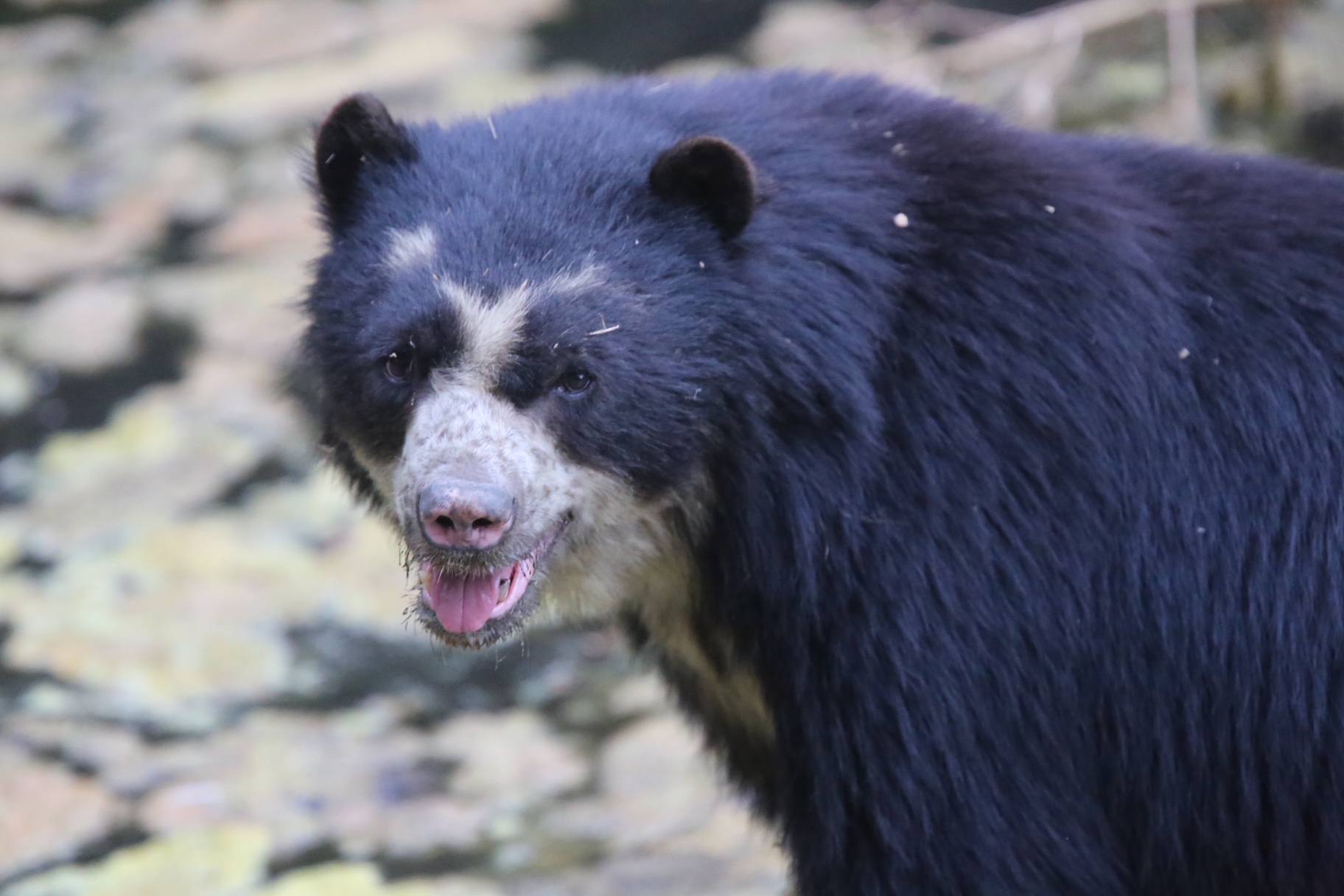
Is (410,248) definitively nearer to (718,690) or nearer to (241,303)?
(718,690)

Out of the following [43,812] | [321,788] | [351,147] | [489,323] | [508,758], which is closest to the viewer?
[489,323]

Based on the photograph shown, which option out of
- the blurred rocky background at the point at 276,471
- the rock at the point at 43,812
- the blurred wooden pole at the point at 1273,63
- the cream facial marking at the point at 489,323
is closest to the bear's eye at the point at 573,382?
the cream facial marking at the point at 489,323

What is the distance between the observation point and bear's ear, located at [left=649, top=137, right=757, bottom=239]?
3.40 metres

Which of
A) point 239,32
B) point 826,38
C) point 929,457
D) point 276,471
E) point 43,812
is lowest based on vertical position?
point 43,812

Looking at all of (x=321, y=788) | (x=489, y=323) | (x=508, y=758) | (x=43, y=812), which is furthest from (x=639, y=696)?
(x=489, y=323)

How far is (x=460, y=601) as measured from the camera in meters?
3.57

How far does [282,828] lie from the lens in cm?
520

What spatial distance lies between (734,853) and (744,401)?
2.01 metres

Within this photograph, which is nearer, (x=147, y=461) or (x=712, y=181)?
(x=712, y=181)

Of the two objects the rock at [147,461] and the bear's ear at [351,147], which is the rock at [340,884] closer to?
the bear's ear at [351,147]

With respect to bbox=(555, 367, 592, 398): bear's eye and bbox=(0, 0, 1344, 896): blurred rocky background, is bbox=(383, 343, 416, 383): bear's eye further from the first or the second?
bbox=(0, 0, 1344, 896): blurred rocky background

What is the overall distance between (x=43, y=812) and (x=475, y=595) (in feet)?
7.84

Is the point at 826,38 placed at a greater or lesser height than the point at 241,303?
greater

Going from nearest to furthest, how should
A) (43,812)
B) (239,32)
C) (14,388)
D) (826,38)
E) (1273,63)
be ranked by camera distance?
(43,812) → (14,388) → (1273,63) → (826,38) → (239,32)
